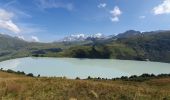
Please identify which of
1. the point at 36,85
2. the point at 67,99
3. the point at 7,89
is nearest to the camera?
the point at 67,99

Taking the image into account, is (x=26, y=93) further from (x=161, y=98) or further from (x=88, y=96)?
(x=161, y=98)

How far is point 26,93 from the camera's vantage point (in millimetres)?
17266

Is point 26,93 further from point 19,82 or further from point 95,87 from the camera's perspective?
point 95,87

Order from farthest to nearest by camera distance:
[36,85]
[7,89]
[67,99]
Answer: [36,85], [7,89], [67,99]

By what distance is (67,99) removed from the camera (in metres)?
16.4


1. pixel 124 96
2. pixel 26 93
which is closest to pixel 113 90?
pixel 124 96

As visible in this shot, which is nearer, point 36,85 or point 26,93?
point 26,93

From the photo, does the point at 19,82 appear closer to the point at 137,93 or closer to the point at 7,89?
the point at 7,89

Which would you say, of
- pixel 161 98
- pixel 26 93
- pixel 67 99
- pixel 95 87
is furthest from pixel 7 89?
pixel 161 98

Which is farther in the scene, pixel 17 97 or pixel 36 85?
pixel 36 85

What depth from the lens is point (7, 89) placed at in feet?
58.6

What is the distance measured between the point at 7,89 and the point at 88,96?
210 inches

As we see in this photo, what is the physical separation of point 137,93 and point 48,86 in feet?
20.0

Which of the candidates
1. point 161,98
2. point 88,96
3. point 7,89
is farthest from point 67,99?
point 161,98
